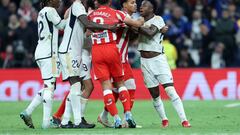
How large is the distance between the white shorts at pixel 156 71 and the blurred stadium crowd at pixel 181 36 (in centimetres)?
1054

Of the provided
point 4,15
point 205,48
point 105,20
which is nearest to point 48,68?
point 105,20

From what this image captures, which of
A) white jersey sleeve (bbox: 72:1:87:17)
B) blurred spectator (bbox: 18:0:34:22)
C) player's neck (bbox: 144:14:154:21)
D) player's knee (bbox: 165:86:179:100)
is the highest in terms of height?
blurred spectator (bbox: 18:0:34:22)

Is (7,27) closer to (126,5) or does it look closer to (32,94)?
(32,94)

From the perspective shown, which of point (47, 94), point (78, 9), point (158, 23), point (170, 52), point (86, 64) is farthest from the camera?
point (170, 52)

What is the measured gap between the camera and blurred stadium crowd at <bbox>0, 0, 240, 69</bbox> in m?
25.0

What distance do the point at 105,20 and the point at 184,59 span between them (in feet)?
38.8

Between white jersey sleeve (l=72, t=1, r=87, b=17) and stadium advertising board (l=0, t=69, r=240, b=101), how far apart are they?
9566 mm

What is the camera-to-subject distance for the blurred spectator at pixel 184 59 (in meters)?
25.0

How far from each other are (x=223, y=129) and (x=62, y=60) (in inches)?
118

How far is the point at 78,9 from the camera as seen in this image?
1356 centimetres

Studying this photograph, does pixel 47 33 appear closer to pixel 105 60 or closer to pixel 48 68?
pixel 48 68

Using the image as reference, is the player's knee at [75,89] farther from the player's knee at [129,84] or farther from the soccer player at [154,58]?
the soccer player at [154,58]

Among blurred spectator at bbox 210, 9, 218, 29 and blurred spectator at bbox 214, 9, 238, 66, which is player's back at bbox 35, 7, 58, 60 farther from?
blurred spectator at bbox 210, 9, 218, 29

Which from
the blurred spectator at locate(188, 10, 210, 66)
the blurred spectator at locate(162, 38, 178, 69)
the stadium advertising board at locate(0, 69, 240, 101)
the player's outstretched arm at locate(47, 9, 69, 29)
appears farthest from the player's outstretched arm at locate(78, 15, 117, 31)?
the blurred spectator at locate(188, 10, 210, 66)
